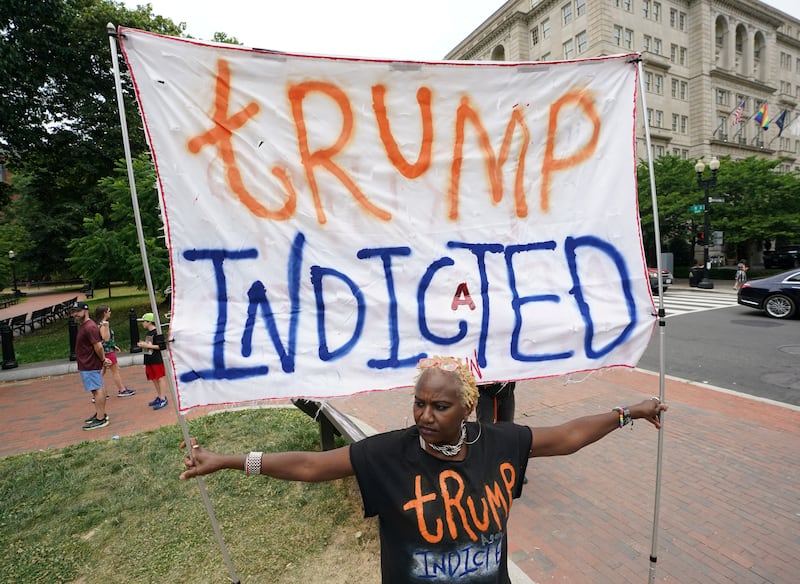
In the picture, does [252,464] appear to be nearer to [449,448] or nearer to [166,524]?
[449,448]

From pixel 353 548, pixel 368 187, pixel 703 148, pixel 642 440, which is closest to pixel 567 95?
pixel 368 187

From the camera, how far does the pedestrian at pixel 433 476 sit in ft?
5.30

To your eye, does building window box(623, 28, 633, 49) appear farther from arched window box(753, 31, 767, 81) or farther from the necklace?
the necklace

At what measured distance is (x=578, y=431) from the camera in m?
2.04

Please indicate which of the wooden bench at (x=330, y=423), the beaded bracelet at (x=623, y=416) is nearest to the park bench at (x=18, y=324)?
the wooden bench at (x=330, y=423)

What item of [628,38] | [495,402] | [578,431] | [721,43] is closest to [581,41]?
[628,38]

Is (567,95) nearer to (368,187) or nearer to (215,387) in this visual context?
(368,187)

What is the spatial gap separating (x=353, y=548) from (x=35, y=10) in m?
15.5

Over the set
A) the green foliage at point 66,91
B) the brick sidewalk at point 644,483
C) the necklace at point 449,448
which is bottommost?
the brick sidewalk at point 644,483

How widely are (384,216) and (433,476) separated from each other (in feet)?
4.39

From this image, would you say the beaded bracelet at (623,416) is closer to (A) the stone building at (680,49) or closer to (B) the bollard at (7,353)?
(B) the bollard at (7,353)

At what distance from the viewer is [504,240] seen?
2.58 metres

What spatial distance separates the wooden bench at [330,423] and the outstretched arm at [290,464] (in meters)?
1.72

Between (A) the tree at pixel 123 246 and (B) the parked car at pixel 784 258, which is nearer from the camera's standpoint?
(A) the tree at pixel 123 246
